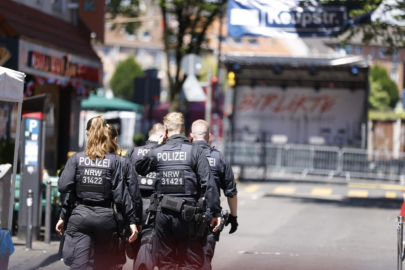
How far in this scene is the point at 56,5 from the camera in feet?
72.7

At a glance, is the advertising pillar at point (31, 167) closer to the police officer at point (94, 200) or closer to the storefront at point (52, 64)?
the storefront at point (52, 64)

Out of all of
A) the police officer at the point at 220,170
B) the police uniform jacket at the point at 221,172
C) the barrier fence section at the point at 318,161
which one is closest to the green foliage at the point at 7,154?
the police officer at the point at 220,170

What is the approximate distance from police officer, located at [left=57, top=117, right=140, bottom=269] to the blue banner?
11817 millimetres

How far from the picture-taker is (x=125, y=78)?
11381cm

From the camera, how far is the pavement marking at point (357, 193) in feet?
77.7

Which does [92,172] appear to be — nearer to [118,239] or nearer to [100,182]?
[100,182]

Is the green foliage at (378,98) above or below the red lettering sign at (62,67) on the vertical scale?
above

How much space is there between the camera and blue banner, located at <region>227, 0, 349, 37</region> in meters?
18.7

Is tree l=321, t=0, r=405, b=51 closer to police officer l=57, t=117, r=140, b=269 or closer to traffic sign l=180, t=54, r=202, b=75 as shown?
traffic sign l=180, t=54, r=202, b=75

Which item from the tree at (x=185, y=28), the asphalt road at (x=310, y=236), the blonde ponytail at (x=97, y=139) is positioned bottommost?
the asphalt road at (x=310, y=236)

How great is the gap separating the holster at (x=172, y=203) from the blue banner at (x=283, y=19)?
1156cm

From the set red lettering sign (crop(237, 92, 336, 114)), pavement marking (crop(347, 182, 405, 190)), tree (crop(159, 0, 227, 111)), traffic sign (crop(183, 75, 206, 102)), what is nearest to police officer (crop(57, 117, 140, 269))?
traffic sign (crop(183, 75, 206, 102))

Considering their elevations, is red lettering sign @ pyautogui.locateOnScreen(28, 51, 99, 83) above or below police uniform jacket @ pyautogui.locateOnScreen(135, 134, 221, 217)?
above

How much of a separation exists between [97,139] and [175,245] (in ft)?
3.91
